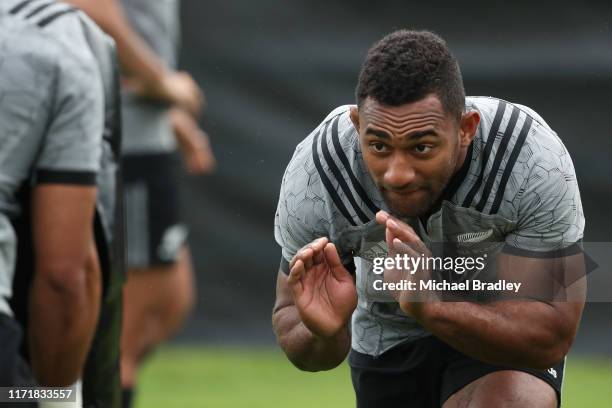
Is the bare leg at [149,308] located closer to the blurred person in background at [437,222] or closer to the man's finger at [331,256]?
the blurred person in background at [437,222]

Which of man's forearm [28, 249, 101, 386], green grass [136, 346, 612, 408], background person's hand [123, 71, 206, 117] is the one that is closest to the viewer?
man's forearm [28, 249, 101, 386]

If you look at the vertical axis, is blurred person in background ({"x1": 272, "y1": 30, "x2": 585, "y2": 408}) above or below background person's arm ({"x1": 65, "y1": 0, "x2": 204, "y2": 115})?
above

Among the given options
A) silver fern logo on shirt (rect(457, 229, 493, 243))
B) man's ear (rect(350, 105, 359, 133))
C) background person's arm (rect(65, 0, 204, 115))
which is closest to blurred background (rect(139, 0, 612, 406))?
background person's arm (rect(65, 0, 204, 115))

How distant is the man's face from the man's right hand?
20 centimetres

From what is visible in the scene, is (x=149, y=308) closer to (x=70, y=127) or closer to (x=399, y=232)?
(x=70, y=127)

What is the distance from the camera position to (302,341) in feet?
9.78

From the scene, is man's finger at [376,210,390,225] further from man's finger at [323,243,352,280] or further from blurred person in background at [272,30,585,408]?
man's finger at [323,243,352,280]

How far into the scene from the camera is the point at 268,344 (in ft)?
25.2

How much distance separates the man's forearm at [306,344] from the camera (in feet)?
9.64

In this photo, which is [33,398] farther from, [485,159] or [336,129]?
[485,159]

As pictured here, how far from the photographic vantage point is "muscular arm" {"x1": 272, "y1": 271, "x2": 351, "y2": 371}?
294cm

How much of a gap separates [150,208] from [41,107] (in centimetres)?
262

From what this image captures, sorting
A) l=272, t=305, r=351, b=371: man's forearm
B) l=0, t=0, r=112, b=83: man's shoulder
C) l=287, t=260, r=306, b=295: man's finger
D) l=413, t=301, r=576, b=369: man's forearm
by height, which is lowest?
l=272, t=305, r=351, b=371: man's forearm

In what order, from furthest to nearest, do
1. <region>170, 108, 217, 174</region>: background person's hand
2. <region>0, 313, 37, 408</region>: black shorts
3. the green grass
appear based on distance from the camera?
the green grass < <region>170, 108, 217, 174</region>: background person's hand < <region>0, 313, 37, 408</region>: black shorts
